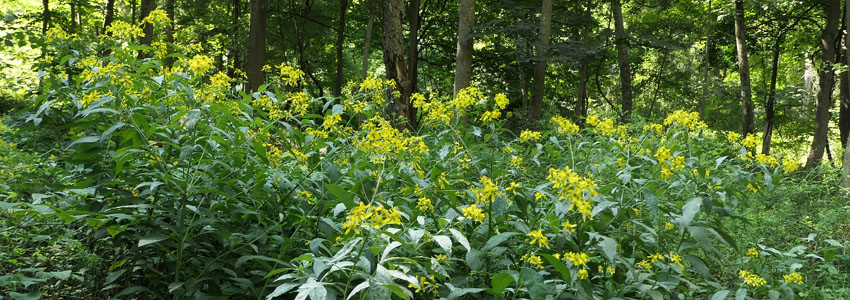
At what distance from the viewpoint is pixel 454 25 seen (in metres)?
16.7

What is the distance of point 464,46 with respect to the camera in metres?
10.0

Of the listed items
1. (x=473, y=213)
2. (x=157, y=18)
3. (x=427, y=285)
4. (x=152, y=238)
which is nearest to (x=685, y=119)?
(x=473, y=213)

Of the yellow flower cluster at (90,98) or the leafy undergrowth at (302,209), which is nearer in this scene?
the leafy undergrowth at (302,209)

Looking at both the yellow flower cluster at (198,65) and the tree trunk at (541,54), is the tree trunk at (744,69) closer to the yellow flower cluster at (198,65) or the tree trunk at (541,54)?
the tree trunk at (541,54)

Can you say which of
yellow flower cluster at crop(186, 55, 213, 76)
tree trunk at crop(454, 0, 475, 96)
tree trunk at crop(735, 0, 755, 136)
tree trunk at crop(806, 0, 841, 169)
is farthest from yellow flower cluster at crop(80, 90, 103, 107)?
tree trunk at crop(735, 0, 755, 136)

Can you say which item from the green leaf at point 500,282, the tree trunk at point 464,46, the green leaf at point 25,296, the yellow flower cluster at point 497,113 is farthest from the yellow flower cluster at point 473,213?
the tree trunk at point 464,46

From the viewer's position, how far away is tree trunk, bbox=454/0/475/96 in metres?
10.0

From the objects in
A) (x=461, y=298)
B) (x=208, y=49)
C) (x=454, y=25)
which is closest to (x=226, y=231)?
(x=461, y=298)

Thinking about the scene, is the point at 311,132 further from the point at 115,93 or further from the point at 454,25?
the point at 454,25

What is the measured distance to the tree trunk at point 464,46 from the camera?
10023mm

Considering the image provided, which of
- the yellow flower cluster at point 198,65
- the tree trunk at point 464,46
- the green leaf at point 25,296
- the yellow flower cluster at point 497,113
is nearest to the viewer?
the green leaf at point 25,296

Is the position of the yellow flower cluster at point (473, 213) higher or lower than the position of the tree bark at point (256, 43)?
lower

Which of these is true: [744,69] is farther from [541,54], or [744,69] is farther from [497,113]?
[497,113]

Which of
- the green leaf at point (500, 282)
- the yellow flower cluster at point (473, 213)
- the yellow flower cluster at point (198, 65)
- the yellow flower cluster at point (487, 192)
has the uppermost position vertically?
the yellow flower cluster at point (198, 65)
